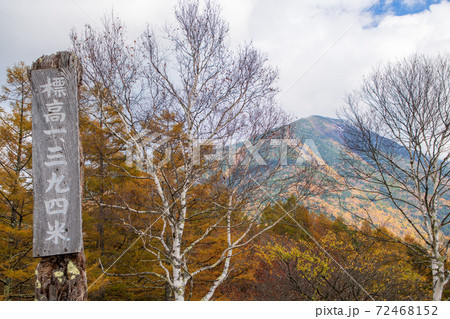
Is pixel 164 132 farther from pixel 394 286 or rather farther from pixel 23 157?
pixel 394 286

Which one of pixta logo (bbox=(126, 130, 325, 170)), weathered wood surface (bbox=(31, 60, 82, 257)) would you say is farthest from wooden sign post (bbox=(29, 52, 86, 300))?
pixta logo (bbox=(126, 130, 325, 170))

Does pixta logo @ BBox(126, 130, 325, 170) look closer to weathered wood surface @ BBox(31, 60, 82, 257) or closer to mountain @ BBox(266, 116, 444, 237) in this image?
mountain @ BBox(266, 116, 444, 237)

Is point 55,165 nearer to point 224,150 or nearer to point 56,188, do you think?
point 56,188

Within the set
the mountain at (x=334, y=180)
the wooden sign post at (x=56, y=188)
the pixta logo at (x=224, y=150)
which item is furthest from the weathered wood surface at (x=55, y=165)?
the mountain at (x=334, y=180)

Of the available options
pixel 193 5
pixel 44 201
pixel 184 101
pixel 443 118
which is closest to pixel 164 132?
pixel 184 101

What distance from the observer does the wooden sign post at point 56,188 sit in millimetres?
2307

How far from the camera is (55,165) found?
2.35 m

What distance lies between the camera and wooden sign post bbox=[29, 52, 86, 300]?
231 cm

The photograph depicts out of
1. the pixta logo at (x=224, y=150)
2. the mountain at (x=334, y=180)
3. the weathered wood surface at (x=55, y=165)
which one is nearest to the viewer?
the weathered wood surface at (x=55, y=165)

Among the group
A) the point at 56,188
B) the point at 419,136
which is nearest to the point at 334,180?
the point at 419,136

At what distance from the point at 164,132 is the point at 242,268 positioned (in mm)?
6096

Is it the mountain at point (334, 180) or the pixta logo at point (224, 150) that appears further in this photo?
the mountain at point (334, 180)

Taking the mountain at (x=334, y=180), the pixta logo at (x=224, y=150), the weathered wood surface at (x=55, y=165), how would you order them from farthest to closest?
1. the mountain at (x=334, y=180)
2. the pixta logo at (x=224, y=150)
3. the weathered wood surface at (x=55, y=165)

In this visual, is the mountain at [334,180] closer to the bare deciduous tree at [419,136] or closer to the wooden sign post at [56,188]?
the bare deciduous tree at [419,136]
